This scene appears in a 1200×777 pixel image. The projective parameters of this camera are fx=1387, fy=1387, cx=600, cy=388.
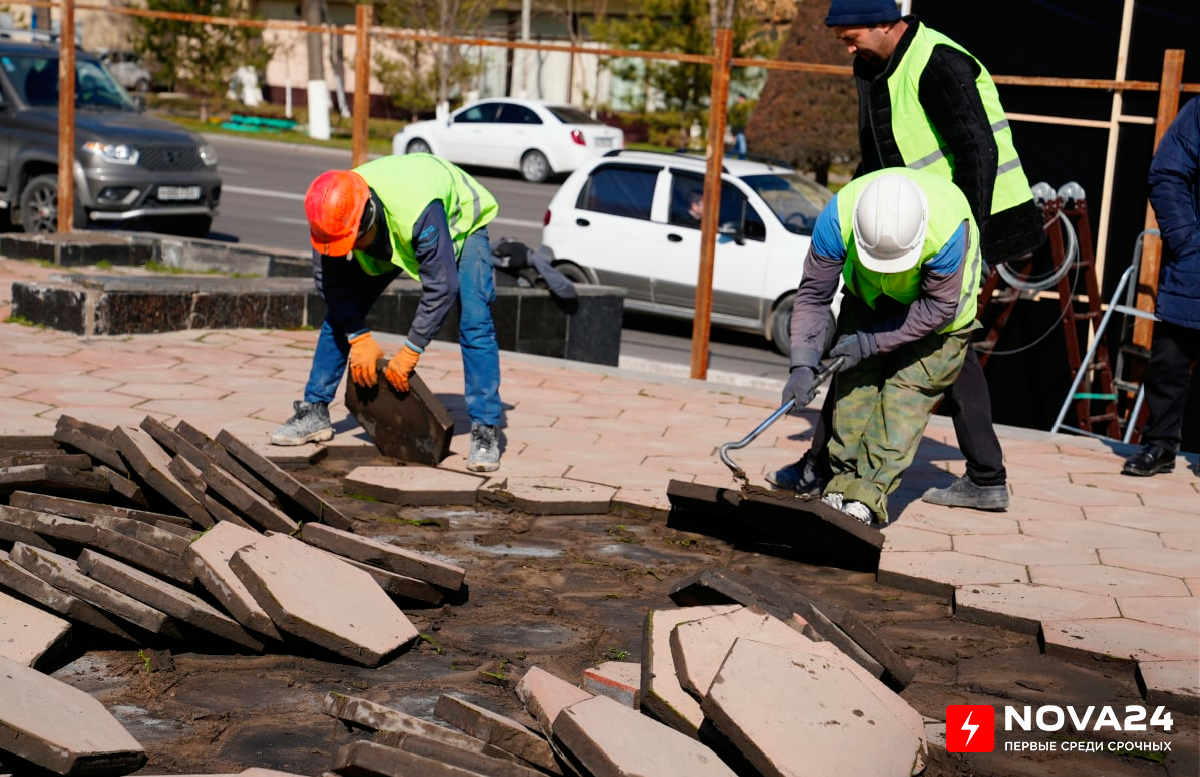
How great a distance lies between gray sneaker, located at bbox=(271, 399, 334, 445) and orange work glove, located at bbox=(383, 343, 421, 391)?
523 mm

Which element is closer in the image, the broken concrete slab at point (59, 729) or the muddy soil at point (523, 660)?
the broken concrete slab at point (59, 729)

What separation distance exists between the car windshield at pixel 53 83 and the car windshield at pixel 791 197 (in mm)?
7062

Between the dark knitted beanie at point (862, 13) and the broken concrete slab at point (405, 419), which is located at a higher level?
the dark knitted beanie at point (862, 13)

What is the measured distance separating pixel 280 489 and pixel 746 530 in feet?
5.86

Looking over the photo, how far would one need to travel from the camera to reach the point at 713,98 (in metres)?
8.35

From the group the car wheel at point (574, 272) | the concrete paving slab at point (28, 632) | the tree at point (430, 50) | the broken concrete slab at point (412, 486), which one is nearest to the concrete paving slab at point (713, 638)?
the concrete paving slab at point (28, 632)

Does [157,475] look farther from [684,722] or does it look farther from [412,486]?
[684,722]

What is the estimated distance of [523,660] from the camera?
162 inches

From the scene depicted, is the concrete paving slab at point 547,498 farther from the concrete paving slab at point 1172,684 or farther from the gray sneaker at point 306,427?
the concrete paving slab at point 1172,684

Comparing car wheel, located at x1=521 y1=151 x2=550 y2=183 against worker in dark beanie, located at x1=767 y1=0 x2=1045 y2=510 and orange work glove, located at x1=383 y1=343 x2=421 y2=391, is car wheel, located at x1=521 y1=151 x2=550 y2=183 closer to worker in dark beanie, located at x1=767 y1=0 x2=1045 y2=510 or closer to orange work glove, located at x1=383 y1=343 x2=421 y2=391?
orange work glove, located at x1=383 y1=343 x2=421 y2=391

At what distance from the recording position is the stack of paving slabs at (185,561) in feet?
13.1

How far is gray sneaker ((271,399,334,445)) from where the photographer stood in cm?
621

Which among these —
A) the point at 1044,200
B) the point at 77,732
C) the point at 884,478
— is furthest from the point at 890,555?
the point at 1044,200

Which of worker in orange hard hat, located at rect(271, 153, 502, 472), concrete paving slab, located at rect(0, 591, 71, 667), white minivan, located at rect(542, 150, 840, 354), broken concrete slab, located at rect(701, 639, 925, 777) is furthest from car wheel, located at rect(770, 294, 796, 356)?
concrete paving slab, located at rect(0, 591, 71, 667)
